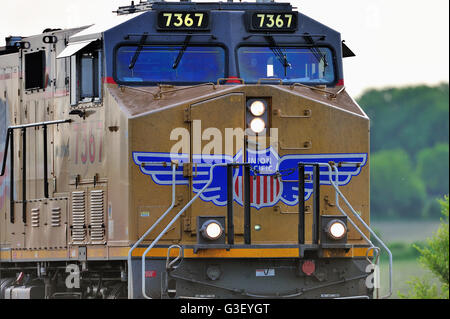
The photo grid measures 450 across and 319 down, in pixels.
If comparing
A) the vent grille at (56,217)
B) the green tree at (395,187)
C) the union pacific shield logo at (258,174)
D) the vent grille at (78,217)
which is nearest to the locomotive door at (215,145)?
the union pacific shield logo at (258,174)

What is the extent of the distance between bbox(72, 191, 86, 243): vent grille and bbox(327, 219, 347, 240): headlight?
142 inches

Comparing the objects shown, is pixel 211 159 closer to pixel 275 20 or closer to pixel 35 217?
pixel 275 20

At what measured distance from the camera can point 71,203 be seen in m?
17.8

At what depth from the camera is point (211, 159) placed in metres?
16.6

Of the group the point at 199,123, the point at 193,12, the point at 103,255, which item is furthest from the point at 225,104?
the point at 103,255

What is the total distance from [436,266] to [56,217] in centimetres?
3304

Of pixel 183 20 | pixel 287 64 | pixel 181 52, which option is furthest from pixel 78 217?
pixel 287 64

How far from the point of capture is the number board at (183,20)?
17141mm

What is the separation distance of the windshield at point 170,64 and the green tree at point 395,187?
6969 centimetres

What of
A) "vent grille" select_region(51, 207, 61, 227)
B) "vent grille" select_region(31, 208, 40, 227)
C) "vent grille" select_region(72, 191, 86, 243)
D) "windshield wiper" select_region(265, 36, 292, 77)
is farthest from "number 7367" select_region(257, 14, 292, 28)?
"vent grille" select_region(31, 208, 40, 227)

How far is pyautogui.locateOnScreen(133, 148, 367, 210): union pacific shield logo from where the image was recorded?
1647cm

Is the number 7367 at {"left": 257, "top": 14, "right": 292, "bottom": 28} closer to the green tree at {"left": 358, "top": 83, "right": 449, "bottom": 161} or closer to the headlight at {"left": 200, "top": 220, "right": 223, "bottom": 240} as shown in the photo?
the headlight at {"left": 200, "top": 220, "right": 223, "bottom": 240}

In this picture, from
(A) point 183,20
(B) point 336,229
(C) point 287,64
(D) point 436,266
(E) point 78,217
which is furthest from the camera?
(D) point 436,266
